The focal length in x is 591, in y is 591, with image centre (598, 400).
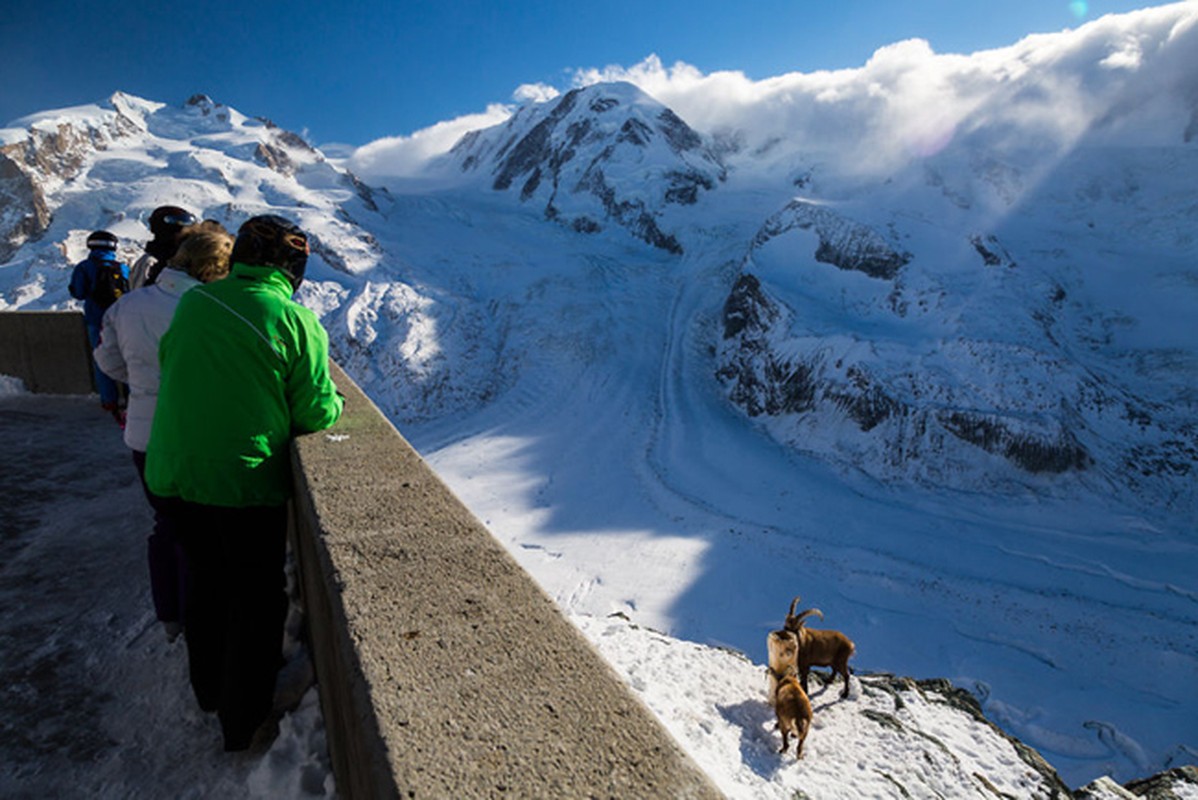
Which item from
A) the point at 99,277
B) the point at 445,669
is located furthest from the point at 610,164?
the point at 445,669

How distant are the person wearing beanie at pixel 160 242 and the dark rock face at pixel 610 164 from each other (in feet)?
167

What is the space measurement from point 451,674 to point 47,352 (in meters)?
10.0

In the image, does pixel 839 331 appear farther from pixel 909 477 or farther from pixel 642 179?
pixel 642 179

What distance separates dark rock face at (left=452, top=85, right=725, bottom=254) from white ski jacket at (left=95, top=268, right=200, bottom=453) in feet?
170

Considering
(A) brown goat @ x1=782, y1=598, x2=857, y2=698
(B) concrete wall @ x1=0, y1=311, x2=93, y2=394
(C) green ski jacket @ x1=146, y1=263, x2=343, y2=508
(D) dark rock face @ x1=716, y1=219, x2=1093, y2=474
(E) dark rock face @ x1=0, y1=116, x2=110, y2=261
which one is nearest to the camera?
(C) green ski jacket @ x1=146, y1=263, x2=343, y2=508

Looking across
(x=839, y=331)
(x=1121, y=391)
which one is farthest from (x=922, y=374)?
(x=1121, y=391)

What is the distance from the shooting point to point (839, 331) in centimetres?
3244

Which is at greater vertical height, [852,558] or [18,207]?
[18,207]

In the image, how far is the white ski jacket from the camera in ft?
9.23

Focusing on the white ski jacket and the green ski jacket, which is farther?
the white ski jacket

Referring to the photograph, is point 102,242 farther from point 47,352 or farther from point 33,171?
point 33,171

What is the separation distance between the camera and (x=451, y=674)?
1476 mm

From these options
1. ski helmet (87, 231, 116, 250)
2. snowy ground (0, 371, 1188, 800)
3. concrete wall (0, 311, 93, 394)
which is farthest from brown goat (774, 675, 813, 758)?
concrete wall (0, 311, 93, 394)

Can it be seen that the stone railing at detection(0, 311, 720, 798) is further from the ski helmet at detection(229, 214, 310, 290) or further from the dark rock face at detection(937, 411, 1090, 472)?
the dark rock face at detection(937, 411, 1090, 472)
